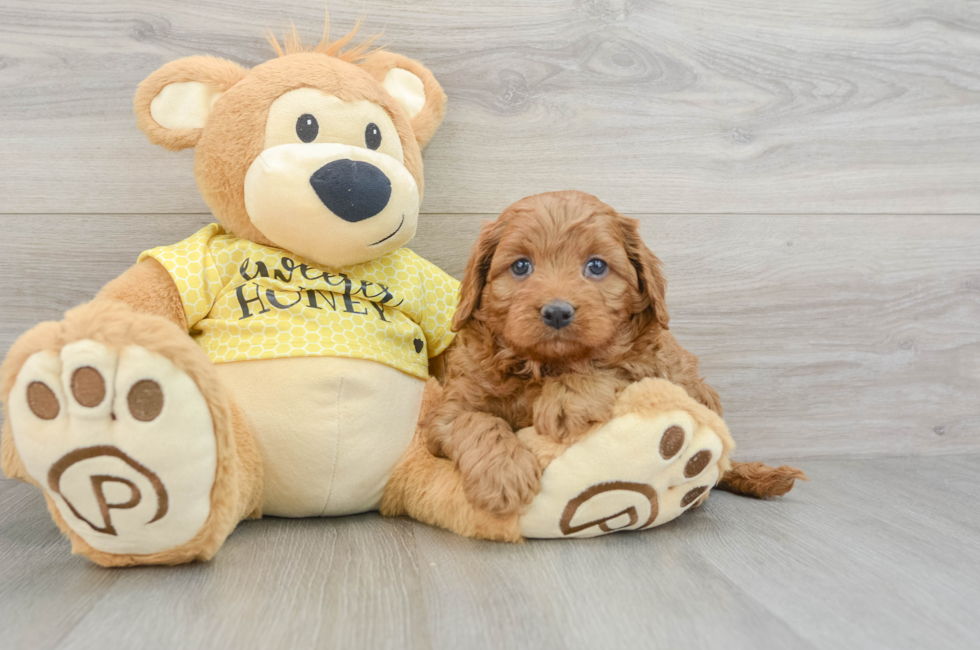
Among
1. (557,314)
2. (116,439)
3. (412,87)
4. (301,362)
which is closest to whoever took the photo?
(116,439)

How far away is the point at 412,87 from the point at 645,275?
1.95 feet

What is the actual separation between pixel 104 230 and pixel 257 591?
908mm

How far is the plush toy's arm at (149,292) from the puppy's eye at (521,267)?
1.80ft

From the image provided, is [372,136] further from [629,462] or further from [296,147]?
[629,462]

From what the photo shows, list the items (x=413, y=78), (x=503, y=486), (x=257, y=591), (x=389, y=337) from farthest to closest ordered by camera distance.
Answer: (x=413, y=78)
(x=389, y=337)
(x=503, y=486)
(x=257, y=591)

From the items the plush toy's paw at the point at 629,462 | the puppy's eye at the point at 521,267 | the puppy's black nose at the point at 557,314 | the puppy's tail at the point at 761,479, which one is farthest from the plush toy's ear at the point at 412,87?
the puppy's tail at the point at 761,479

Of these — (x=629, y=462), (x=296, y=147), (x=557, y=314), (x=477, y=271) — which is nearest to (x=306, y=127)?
(x=296, y=147)

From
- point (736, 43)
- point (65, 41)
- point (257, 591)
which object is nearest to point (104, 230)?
point (65, 41)

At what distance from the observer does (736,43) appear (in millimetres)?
1559

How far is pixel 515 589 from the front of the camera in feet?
2.98

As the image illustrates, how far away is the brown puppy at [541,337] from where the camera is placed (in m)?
1.00

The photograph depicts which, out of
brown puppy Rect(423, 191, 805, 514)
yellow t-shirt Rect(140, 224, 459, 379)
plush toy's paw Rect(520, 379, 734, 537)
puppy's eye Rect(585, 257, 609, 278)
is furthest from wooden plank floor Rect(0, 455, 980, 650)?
puppy's eye Rect(585, 257, 609, 278)

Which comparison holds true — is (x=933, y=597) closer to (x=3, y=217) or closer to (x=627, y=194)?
(x=627, y=194)

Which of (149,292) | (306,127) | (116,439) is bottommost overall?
(116,439)
